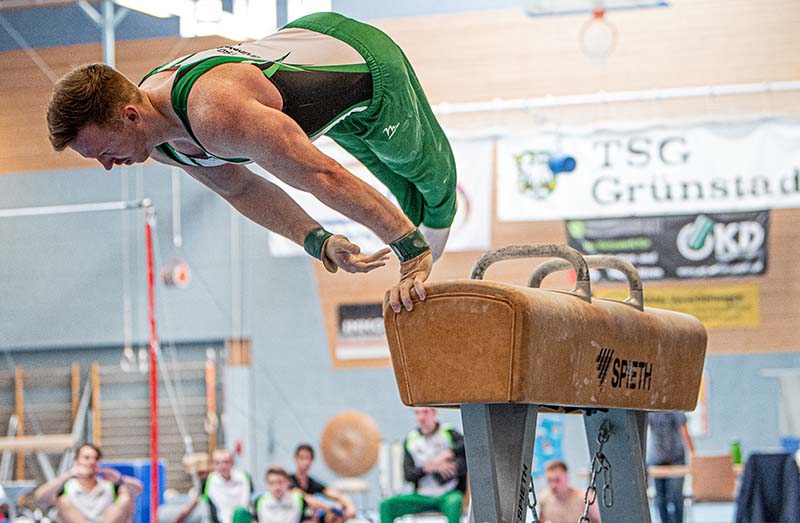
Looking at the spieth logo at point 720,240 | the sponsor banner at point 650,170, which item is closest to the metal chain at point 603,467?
the sponsor banner at point 650,170

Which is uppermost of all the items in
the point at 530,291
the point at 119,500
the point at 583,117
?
the point at 583,117

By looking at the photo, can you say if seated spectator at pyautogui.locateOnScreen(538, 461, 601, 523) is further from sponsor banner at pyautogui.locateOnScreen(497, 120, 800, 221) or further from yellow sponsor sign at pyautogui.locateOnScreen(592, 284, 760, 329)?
sponsor banner at pyautogui.locateOnScreen(497, 120, 800, 221)

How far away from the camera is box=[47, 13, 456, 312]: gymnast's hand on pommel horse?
2.19 meters

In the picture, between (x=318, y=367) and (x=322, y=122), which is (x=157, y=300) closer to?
(x=318, y=367)

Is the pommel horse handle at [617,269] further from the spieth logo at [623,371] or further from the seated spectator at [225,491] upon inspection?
the seated spectator at [225,491]

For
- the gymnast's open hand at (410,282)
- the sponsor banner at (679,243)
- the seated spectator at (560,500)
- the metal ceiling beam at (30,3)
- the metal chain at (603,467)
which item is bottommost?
the seated spectator at (560,500)

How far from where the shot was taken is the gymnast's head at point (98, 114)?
7.20ft

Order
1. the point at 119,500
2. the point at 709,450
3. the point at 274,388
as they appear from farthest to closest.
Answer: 1. the point at 274,388
2. the point at 709,450
3. the point at 119,500

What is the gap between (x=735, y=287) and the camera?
9828 mm

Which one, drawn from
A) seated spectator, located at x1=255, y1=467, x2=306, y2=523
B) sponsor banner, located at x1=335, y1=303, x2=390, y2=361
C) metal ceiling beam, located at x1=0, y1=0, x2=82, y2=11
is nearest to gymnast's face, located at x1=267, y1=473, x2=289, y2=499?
seated spectator, located at x1=255, y1=467, x2=306, y2=523

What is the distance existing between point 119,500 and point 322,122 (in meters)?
6.53

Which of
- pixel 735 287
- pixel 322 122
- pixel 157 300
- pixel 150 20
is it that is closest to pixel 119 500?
pixel 150 20

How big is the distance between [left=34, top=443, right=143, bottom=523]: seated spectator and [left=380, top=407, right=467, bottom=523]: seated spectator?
2356mm

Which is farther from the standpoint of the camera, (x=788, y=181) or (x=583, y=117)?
(x=583, y=117)
